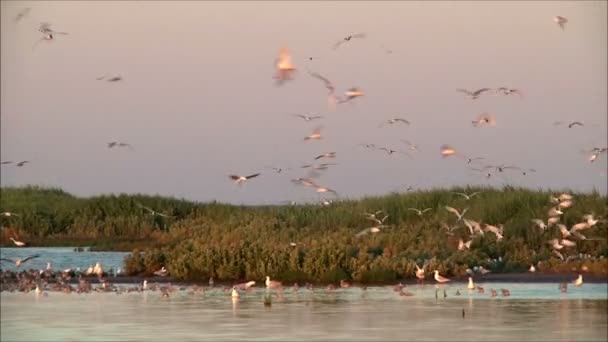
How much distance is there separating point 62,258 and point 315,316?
19.2m

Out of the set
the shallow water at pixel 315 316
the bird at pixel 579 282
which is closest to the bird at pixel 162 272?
the shallow water at pixel 315 316

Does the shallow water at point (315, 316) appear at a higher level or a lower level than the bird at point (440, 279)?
lower

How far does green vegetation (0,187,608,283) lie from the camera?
31.2 metres

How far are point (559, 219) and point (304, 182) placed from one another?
10.3m

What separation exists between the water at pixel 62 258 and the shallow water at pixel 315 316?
8819mm

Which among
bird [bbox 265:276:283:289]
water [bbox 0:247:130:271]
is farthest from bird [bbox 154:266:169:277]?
water [bbox 0:247:130:271]

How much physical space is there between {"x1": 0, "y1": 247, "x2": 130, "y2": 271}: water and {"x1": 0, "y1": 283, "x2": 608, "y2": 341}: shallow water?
8819 millimetres

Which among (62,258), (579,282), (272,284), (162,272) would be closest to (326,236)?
(162,272)

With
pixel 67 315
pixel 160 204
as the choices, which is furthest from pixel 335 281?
pixel 160 204

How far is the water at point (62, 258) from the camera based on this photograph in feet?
123

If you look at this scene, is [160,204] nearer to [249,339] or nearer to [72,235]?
[72,235]

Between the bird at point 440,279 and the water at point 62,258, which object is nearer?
the bird at point 440,279

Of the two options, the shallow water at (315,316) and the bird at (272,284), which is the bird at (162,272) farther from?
the bird at (272,284)

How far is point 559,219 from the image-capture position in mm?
37688
